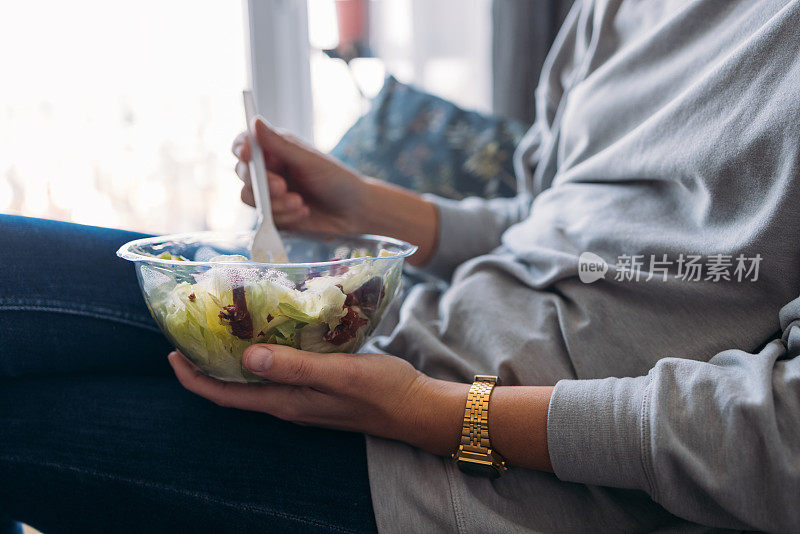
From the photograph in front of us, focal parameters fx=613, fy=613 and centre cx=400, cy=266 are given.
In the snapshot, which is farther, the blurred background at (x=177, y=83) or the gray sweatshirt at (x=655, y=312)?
the blurred background at (x=177, y=83)

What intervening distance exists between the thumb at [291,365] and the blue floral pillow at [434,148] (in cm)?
75

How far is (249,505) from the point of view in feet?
1.92

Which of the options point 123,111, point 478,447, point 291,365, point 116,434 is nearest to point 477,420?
point 478,447

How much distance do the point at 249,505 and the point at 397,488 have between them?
0.14 meters

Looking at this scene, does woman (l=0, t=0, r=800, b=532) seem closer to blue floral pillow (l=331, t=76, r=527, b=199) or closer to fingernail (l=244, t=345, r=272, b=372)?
fingernail (l=244, t=345, r=272, b=372)

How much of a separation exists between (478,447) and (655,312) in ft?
0.80

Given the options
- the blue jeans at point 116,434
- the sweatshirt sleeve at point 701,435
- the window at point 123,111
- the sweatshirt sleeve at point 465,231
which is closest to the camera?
the sweatshirt sleeve at point 701,435

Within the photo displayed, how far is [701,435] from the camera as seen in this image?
0.50m

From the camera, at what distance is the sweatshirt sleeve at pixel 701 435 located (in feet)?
1.58

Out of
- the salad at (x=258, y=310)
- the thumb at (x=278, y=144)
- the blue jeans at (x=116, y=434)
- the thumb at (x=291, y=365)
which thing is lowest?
the blue jeans at (x=116, y=434)

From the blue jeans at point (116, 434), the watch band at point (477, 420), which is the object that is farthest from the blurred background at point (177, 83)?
the watch band at point (477, 420)

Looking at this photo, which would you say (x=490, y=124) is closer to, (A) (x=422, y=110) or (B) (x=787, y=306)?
(A) (x=422, y=110)

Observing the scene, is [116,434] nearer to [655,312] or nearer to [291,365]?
[291,365]

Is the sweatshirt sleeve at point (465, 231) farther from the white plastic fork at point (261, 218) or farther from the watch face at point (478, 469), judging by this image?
the watch face at point (478, 469)
